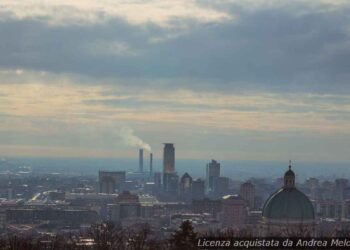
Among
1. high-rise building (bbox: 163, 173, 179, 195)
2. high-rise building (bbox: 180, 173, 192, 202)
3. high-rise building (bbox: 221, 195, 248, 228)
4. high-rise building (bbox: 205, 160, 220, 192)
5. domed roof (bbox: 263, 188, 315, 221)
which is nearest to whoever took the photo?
domed roof (bbox: 263, 188, 315, 221)

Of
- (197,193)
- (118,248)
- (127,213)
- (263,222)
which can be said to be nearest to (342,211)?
(127,213)

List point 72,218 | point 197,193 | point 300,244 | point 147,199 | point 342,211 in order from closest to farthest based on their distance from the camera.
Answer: point 300,244 < point 72,218 < point 342,211 < point 147,199 < point 197,193

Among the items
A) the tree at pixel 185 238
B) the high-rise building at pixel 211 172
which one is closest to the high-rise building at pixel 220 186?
the high-rise building at pixel 211 172

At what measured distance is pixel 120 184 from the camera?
18362cm

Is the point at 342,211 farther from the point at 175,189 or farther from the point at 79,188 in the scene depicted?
the point at 79,188

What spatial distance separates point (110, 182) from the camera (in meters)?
170

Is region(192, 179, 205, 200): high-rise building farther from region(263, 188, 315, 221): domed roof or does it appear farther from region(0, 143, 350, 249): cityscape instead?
region(263, 188, 315, 221): domed roof

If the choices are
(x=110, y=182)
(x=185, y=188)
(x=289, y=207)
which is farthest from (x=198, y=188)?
(x=289, y=207)

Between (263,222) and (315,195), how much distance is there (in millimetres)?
95291

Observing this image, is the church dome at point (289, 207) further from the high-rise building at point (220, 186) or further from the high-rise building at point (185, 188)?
the high-rise building at point (220, 186)

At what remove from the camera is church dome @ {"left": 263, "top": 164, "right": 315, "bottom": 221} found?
206 ft

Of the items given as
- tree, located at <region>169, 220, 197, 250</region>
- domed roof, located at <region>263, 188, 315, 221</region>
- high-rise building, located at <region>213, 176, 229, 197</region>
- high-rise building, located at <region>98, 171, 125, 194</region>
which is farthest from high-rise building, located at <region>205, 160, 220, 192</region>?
tree, located at <region>169, 220, 197, 250</region>

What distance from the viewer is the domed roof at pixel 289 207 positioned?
62656 millimetres

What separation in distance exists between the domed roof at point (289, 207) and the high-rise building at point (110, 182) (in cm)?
10594
